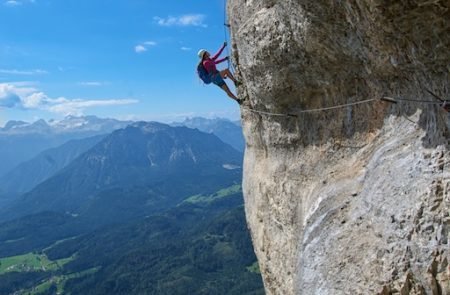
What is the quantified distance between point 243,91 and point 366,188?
7.19 metres

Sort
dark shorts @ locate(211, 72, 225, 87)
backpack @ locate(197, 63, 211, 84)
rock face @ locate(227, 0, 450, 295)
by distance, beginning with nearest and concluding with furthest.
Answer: rock face @ locate(227, 0, 450, 295) < dark shorts @ locate(211, 72, 225, 87) < backpack @ locate(197, 63, 211, 84)

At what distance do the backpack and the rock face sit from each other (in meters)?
1.91

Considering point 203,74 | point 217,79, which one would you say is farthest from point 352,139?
point 203,74

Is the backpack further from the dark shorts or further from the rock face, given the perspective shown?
A: the rock face

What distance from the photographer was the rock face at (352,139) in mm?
7488

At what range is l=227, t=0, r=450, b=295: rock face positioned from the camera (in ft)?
24.6

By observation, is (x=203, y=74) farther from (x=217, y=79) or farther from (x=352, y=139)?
(x=352, y=139)

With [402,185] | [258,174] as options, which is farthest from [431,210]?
[258,174]

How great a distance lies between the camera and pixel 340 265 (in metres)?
9.17

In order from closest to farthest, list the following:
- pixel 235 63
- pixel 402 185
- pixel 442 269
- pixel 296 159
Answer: pixel 442 269 → pixel 402 185 → pixel 296 159 → pixel 235 63

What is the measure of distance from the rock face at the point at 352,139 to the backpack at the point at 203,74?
1.91 meters

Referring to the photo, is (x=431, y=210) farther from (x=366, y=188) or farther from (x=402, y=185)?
(x=366, y=188)

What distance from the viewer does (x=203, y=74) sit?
53.3ft

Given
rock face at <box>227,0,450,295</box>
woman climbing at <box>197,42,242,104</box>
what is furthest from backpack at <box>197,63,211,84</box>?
rock face at <box>227,0,450,295</box>
